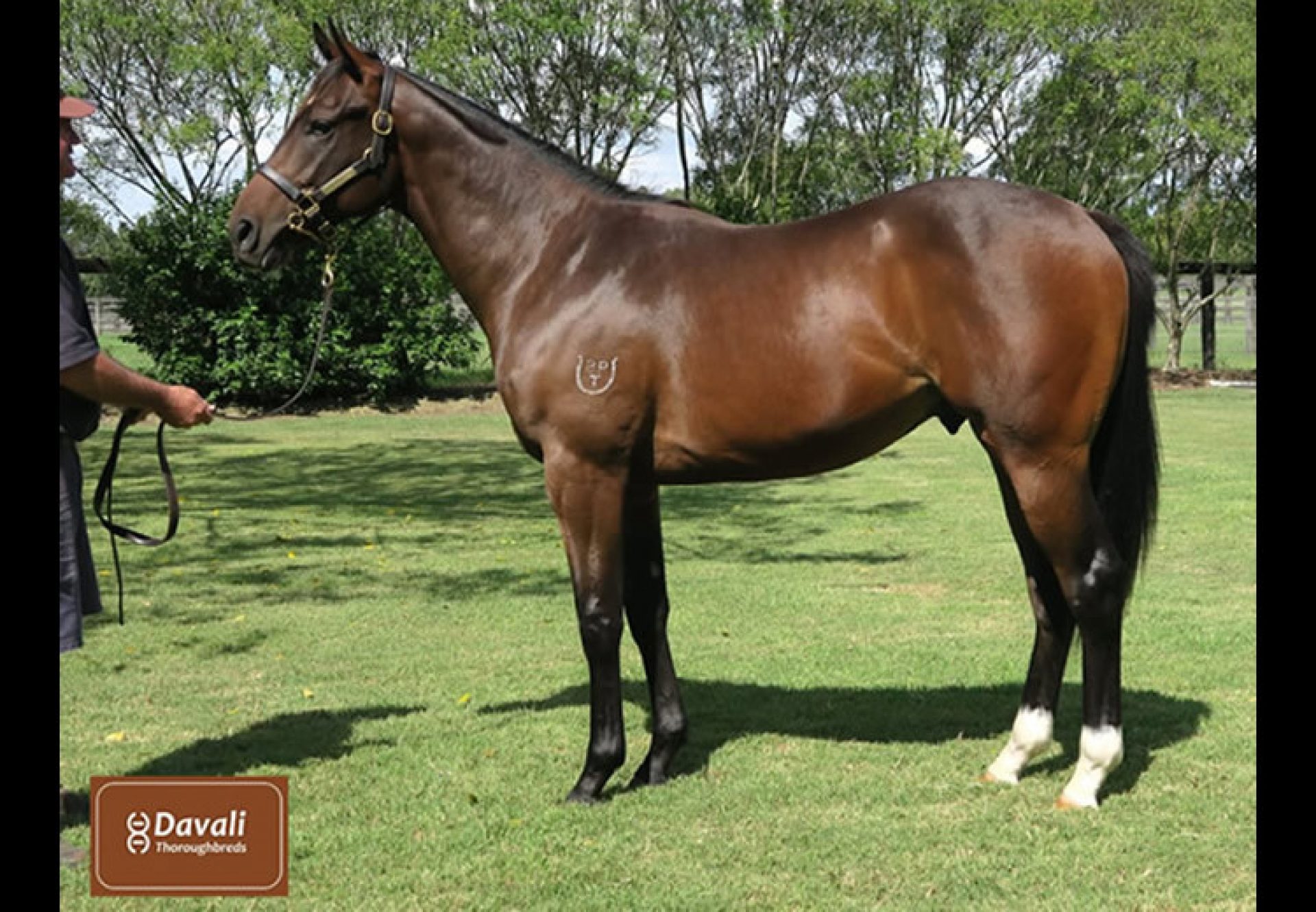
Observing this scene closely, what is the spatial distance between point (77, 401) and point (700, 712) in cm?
287

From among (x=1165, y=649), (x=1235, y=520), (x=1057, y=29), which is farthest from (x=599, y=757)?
(x=1057, y=29)

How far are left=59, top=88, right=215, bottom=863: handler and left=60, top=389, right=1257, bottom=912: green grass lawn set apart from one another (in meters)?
0.79

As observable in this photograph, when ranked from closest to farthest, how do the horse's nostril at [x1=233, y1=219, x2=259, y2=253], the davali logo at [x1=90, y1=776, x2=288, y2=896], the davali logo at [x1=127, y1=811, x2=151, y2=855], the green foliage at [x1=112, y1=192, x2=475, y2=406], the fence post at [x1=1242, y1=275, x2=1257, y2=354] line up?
the davali logo at [x1=90, y1=776, x2=288, y2=896]
the davali logo at [x1=127, y1=811, x2=151, y2=855]
the horse's nostril at [x1=233, y1=219, x2=259, y2=253]
the green foliage at [x1=112, y1=192, x2=475, y2=406]
the fence post at [x1=1242, y1=275, x2=1257, y2=354]

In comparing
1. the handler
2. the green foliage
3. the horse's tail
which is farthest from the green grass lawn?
the green foliage

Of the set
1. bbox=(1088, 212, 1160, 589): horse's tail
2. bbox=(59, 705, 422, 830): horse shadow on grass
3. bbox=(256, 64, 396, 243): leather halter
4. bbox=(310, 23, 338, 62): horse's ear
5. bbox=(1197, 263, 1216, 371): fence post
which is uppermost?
bbox=(1197, 263, 1216, 371): fence post

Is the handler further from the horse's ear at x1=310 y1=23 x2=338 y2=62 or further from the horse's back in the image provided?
the horse's back

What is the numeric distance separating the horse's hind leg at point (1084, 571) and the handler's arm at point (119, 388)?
2.73m

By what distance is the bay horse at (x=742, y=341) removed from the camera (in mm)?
4258

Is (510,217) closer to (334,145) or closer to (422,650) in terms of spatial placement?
(334,145)

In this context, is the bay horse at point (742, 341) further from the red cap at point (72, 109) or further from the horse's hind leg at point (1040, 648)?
the red cap at point (72, 109)

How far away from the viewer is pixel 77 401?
424cm

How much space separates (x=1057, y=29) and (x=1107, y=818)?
2798 cm

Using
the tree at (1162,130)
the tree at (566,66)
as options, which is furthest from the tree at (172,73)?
the tree at (1162,130)

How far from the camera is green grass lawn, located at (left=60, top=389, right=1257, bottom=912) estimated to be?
12.8ft
